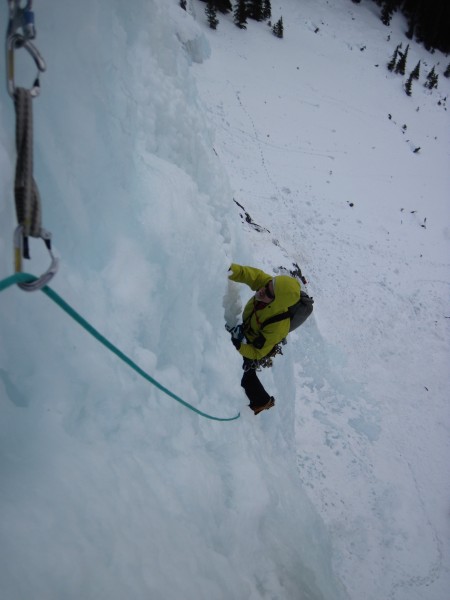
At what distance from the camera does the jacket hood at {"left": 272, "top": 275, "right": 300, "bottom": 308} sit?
9.62 ft

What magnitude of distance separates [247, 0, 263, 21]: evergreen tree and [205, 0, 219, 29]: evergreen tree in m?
2.95

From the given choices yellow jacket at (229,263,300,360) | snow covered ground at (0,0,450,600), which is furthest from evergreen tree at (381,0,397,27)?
yellow jacket at (229,263,300,360)

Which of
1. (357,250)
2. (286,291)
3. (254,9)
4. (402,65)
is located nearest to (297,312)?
(286,291)

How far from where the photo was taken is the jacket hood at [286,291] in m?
2.93

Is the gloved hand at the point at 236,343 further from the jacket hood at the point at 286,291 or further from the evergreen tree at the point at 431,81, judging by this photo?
the evergreen tree at the point at 431,81

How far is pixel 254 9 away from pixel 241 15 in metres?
1.80

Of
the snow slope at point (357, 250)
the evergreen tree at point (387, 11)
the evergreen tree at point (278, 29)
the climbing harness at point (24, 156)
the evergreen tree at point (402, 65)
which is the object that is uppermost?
the evergreen tree at point (387, 11)

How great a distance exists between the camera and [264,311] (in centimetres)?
317

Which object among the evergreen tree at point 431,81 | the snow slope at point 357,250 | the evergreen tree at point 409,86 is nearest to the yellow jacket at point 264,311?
the snow slope at point 357,250

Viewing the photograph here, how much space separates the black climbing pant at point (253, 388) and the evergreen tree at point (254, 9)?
19.9 metres

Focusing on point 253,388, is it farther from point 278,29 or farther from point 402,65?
point 402,65

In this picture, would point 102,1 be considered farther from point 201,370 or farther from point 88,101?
point 201,370

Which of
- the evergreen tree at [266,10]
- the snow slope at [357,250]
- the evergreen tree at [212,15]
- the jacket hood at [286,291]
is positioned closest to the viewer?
the jacket hood at [286,291]

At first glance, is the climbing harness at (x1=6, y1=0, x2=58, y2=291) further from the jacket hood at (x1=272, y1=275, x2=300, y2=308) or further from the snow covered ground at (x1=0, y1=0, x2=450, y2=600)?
the jacket hood at (x1=272, y1=275, x2=300, y2=308)
